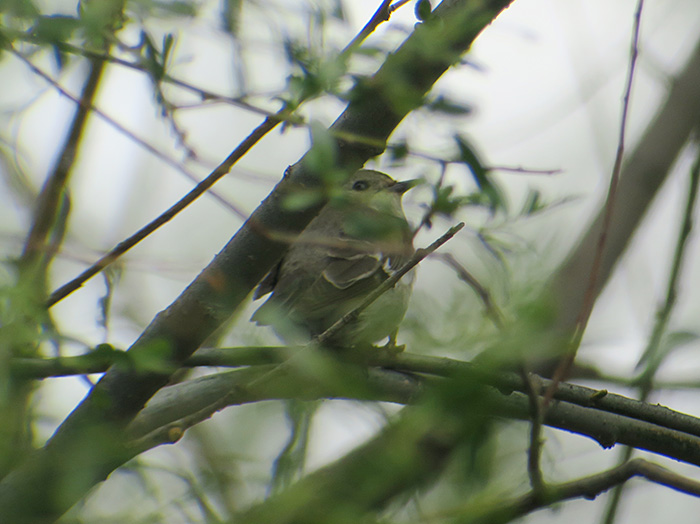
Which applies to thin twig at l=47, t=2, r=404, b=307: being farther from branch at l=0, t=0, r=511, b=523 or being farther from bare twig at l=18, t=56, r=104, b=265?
bare twig at l=18, t=56, r=104, b=265

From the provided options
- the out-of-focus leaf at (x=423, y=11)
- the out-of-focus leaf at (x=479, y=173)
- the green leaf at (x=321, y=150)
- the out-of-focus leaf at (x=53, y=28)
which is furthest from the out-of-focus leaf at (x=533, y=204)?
the out-of-focus leaf at (x=53, y=28)

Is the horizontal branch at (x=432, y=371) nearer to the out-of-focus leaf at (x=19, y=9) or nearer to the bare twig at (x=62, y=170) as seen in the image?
the out-of-focus leaf at (x=19, y=9)

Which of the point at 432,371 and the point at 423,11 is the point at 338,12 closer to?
the point at 423,11

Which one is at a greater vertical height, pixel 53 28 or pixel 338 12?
pixel 338 12

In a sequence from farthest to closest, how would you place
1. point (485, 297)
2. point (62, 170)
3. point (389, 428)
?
point (62, 170) → point (389, 428) → point (485, 297)

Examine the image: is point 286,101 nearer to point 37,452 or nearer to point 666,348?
point 37,452

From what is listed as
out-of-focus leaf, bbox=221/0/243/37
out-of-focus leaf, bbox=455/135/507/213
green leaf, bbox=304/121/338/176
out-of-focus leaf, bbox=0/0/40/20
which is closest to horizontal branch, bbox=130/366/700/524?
green leaf, bbox=304/121/338/176

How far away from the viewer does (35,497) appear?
6.27ft

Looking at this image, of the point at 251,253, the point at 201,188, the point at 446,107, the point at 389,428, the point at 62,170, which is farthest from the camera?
the point at 62,170

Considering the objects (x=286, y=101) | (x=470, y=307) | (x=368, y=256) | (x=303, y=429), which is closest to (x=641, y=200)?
(x=470, y=307)

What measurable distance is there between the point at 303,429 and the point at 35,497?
970 millimetres

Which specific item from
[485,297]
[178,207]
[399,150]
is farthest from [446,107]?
[485,297]

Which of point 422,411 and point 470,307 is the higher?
point 470,307

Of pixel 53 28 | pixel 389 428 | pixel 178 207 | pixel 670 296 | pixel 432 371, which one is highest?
pixel 53 28
